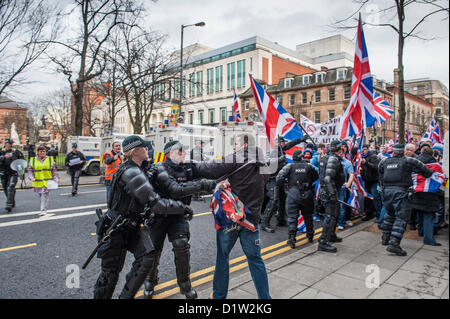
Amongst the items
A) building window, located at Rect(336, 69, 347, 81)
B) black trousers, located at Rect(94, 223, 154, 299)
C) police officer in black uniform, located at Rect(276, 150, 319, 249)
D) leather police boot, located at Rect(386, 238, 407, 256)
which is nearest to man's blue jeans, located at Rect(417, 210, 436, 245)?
leather police boot, located at Rect(386, 238, 407, 256)

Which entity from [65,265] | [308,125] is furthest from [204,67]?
[65,265]

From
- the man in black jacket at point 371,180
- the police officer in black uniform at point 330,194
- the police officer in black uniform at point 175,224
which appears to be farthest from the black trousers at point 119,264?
the man in black jacket at point 371,180

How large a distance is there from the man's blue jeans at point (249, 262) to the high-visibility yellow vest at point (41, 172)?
259 inches

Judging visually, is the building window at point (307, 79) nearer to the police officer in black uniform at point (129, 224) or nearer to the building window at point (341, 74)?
the building window at point (341, 74)

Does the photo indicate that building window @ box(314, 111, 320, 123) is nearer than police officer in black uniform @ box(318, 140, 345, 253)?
No

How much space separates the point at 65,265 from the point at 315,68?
224 feet

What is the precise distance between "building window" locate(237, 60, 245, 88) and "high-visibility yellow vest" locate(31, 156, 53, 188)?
48820 mm

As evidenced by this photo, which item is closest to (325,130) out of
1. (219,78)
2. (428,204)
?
(428,204)

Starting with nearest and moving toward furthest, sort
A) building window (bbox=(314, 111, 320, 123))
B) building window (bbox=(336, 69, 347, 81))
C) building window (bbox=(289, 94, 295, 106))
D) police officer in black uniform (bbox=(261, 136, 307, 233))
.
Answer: police officer in black uniform (bbox=(261, 136, 307, 233)), building window (bbox=(336, 69, 347, 81)), building window (bbox=(314, 111, 320, 123)), building window (bbox=(289, 94, 295, 106))

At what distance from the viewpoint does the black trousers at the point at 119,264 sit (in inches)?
121

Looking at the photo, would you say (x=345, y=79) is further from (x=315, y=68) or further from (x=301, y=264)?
(x=301, y=264)

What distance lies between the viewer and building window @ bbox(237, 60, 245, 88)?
54375 mm

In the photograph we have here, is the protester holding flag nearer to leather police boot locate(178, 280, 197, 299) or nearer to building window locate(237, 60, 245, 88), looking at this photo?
leather police boot locate(178, 280, 197, 299)

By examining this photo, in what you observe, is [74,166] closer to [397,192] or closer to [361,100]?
[361,100]
